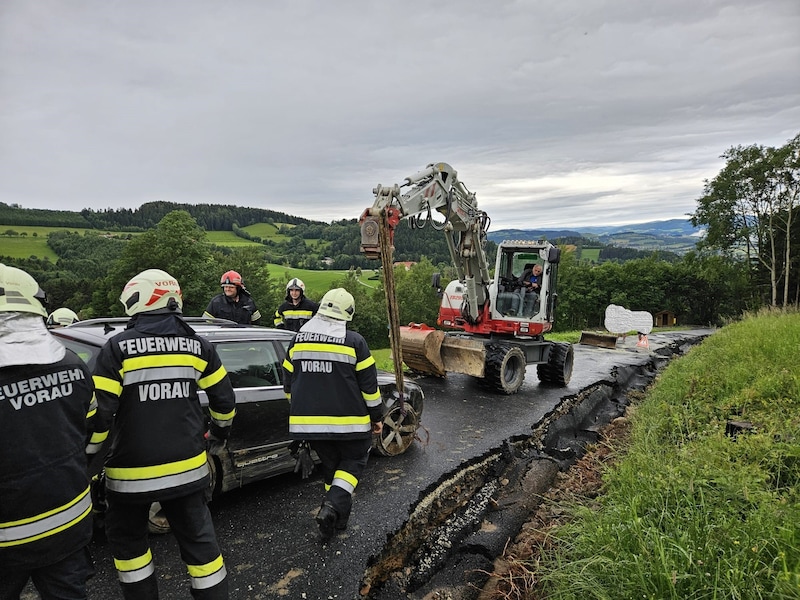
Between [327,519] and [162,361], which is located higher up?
[162,361]

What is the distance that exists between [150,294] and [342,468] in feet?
6.30

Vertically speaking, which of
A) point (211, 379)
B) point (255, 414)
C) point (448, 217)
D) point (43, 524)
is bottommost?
point (255, 414)

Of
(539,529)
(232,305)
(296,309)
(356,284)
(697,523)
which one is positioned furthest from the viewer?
(356,284)

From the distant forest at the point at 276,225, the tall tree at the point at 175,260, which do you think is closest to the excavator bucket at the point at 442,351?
the tall tree at the point at 175,260

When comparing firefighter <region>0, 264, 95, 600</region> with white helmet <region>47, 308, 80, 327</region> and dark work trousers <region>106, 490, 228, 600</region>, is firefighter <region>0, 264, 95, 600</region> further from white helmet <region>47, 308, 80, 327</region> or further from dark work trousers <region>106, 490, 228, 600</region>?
white helmet <region>47, 308, 80, 327</region>

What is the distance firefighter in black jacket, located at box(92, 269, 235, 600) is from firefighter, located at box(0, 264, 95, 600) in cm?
26

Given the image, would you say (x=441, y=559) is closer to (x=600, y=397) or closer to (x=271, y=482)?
(x=271, y=482)

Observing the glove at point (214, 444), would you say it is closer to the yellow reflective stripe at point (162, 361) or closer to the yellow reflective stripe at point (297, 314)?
the yellow reflective stripe at point (162, 361)

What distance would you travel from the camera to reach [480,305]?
9.45 meters

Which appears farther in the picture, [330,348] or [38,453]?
[330,348]

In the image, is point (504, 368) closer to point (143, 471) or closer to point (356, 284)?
point (143, 471)

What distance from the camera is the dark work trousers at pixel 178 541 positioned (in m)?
2.63

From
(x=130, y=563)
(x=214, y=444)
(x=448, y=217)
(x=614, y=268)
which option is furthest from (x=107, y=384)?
(x=614, y=268)

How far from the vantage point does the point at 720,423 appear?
16.4 ft
